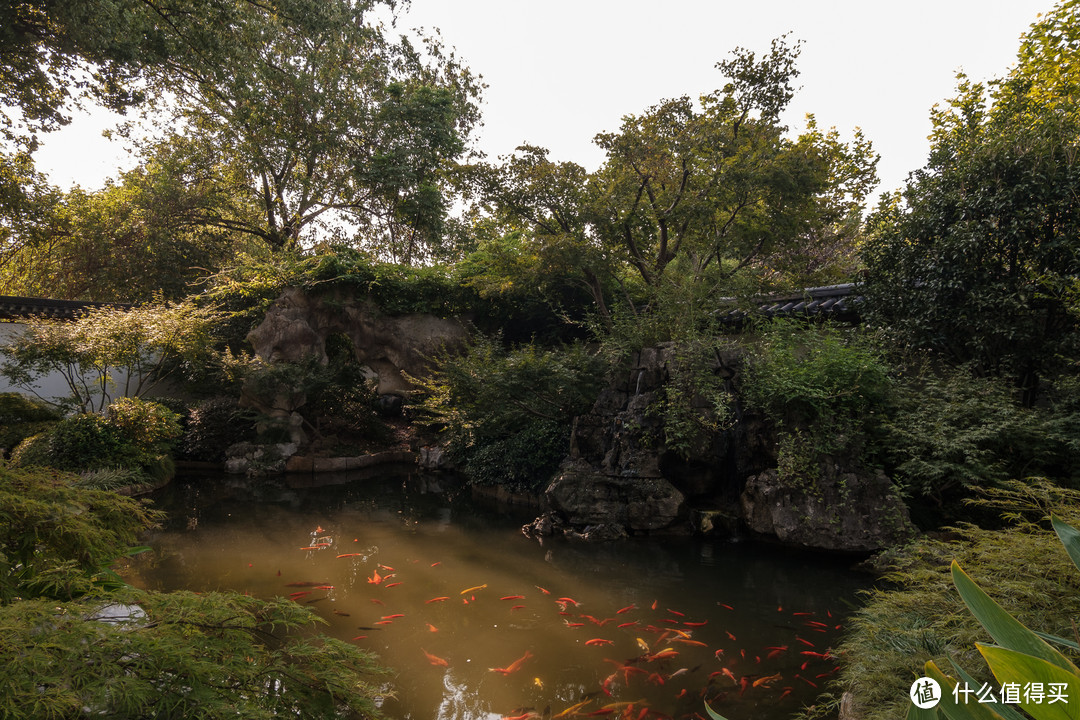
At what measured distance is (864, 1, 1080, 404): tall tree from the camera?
629 centimetres

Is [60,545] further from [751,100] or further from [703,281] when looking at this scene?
[751,100]

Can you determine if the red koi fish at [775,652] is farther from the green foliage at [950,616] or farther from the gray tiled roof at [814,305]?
the gray tiled roof at [814,305]

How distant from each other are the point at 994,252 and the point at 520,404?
→ 6.42 m

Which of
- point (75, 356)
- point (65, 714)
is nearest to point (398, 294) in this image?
point (75, 356)

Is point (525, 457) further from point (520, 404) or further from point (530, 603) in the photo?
point (530, 603)

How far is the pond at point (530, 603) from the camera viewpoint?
11.2 ft

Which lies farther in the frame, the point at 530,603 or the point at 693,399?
the point at 693,399

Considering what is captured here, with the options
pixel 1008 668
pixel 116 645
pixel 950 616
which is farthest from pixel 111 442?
pixel 1008 668

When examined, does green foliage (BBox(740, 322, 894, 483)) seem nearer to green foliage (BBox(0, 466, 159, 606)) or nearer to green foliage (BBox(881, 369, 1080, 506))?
green foliage (BBox(881, 369, 1080, 506))

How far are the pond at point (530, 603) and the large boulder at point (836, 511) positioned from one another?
282mm

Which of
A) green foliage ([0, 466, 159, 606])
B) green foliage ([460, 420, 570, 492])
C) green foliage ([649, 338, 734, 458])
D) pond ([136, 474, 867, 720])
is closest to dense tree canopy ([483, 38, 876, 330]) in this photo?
green foliage ([649, 338, 734, 458])

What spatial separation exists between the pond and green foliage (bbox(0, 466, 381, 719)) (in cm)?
190

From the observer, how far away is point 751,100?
8.97 meters

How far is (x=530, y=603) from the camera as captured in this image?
4668mm
